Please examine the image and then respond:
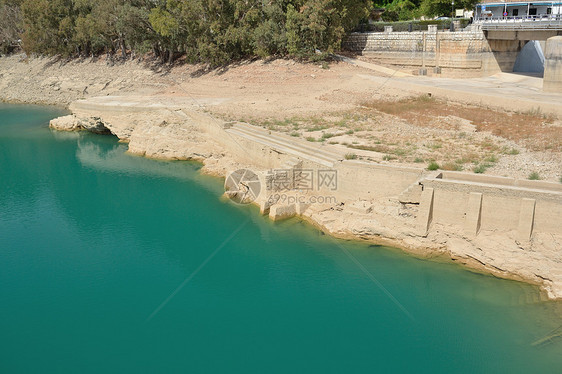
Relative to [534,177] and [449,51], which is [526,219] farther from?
[449,51]

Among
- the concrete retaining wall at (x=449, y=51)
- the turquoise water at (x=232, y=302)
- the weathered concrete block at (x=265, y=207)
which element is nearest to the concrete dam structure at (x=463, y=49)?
the concrete retaining wall at (x=449, y=51)

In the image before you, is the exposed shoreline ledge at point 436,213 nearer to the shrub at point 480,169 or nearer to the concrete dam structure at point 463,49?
the shrub at point 480,169

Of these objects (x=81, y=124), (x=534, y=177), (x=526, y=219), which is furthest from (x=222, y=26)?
(x=526, y=219)

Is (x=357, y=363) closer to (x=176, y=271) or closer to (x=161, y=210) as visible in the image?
(x=176, y=271)

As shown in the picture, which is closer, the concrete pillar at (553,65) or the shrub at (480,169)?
the shrub at (480,169)

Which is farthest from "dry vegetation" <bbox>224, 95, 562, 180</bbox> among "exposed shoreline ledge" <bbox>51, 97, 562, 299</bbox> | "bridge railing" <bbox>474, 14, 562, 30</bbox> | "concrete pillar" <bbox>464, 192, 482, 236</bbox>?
"bridge railing" <bbox>474, 14, 562, 30</bbox>

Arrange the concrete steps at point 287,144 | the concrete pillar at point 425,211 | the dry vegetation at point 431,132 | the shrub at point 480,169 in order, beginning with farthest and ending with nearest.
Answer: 1. the concrete steps at point 287,144
2. the dry vegetation at point 431,132
3. the shrub at point 480,169
4. the concrete pillar at point 425,211
